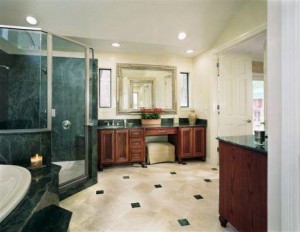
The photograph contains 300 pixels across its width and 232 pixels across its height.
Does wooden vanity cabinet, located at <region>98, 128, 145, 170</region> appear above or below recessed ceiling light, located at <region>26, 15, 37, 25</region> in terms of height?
below

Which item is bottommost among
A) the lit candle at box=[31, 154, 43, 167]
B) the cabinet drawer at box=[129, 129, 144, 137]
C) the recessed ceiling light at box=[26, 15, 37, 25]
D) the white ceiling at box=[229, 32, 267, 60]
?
the lit candle at box=[31, 154, 43, 167]

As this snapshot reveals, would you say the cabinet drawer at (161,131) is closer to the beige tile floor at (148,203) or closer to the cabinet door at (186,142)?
the cabinet door at (186,142)

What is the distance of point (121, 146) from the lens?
12.2ft

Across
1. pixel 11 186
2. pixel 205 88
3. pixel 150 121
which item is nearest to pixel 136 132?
pixel 150 121

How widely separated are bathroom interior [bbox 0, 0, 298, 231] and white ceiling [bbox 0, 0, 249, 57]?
18 mm

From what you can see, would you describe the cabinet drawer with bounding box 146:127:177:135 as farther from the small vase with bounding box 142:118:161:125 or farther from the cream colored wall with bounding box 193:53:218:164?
the cream colored wall with bounding box 193:53:218:164

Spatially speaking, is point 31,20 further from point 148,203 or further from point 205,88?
point 205,88

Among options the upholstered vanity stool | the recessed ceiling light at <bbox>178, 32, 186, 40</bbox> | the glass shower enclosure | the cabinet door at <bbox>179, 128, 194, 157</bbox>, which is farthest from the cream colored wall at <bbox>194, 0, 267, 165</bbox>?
the glass shower enclosure

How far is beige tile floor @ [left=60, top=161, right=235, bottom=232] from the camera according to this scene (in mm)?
1952

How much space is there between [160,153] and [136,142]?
0.60 meters

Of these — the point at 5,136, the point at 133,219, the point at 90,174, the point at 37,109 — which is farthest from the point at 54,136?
the point at 133,219

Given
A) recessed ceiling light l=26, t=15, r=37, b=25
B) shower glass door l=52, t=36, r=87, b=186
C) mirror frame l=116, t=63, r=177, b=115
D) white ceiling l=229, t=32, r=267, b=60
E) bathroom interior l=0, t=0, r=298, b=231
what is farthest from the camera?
mirror frame l=116, t=63, r=177, b=115

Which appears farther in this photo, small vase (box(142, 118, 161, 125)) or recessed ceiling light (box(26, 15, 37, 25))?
small vase (box(142, 118, 161, 125))

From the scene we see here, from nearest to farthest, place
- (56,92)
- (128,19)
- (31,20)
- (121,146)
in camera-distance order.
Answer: (31,20) < (128,19) < (56,92) < (121,146)
